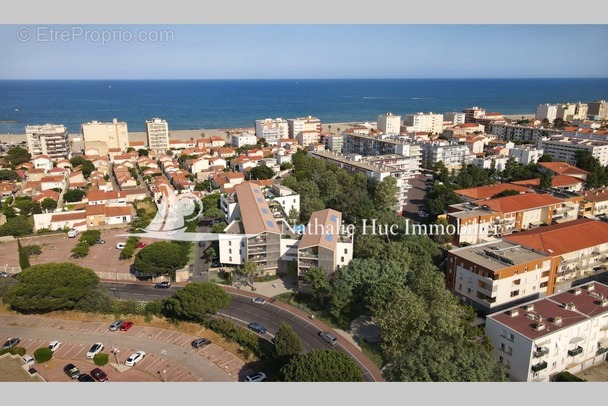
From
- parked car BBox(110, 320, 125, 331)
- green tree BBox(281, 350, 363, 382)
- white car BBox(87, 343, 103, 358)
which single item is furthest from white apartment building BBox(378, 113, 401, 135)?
green tree BBox(281, 350, 363, 382)

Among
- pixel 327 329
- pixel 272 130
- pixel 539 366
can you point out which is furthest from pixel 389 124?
pixel 539 366

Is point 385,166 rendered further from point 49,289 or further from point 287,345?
point 49,289

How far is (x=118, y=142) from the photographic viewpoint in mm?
41219

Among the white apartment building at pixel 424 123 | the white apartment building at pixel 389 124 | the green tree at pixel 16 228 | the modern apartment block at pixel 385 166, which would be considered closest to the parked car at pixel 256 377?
the modern apartment block at pixel 385 166

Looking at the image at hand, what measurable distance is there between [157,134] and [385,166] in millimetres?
24042

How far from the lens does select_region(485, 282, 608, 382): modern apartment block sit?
1077cm

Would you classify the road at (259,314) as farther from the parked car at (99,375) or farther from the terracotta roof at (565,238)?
the terracotta roof at (565,238)

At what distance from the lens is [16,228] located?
20297 millimetres

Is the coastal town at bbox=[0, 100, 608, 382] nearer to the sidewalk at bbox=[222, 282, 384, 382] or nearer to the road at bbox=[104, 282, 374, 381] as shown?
the sidewalk at bbox=[222, 282, 384, 382]

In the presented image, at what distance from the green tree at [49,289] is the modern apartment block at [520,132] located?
39778mm

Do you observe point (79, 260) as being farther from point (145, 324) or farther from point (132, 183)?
point (132, 183)

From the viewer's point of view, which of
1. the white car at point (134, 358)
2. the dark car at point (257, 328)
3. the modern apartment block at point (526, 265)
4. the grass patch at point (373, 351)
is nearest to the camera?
the white car at point (134, 358)

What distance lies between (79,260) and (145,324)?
21.2 feet

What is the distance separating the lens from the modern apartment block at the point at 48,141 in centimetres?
3650
